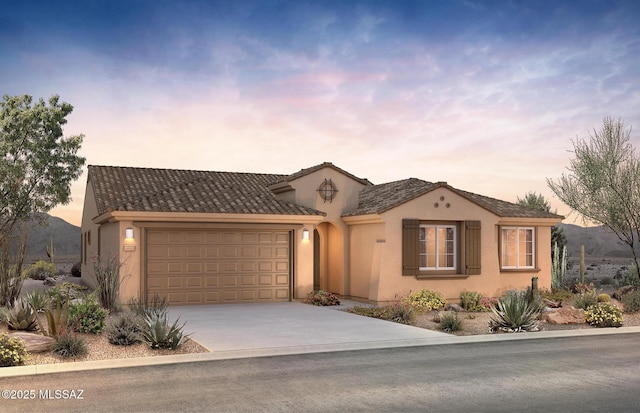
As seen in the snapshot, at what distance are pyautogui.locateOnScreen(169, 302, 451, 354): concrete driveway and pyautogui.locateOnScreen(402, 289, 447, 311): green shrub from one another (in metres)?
2.27

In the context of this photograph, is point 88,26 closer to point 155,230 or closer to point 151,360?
point 155,230

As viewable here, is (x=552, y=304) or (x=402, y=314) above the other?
(x=402, y=314)

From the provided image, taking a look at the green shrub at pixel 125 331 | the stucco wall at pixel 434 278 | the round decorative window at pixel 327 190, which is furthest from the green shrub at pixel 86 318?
the round decorative window at pixel 327 190

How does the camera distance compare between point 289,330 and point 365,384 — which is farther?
point 289,330

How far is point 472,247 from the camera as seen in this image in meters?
21.9

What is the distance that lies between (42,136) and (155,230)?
8.90 meters

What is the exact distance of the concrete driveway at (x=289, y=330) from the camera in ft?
42.3

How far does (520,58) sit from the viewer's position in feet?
70.4

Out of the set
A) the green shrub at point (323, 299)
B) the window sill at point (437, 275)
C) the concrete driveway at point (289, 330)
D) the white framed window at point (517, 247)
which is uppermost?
the white framed window at point (517, 247)

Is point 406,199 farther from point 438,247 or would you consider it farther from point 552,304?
point 552,304

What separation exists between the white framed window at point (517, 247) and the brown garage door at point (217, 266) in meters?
7.98

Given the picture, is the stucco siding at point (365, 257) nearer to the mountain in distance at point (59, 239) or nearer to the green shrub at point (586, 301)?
the green shrub at point (586, 301)

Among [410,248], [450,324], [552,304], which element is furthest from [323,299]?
[552,304]

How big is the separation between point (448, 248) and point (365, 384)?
13.2 meters
